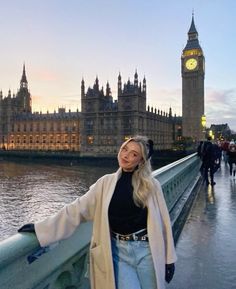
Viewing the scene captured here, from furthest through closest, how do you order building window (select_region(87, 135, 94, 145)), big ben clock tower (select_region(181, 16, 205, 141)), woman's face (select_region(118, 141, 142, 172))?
big ben clock tower (select_region(181, 16, 205, 141)) < building window (select_region(87, 135, 94, 145)) < woman's face (select_region(118, 141, 142, 172))

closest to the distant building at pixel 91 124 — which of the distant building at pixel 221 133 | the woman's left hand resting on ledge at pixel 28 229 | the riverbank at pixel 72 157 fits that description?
the riverbank at pixel 72 157

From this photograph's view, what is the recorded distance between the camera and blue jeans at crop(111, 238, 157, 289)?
8.29 feet

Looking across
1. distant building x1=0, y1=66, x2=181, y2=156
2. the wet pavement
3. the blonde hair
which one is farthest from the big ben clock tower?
the blonde hair

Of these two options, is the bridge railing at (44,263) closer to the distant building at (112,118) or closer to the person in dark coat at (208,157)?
the person in dark coat at (208,157)

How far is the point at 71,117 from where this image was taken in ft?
368

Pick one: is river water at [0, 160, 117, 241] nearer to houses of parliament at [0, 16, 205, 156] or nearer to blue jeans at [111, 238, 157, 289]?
blue jeans at [111, 238, 157, 289]

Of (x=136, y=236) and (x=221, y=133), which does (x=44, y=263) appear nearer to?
(x=136, y=236)

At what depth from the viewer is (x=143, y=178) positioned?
106 inches

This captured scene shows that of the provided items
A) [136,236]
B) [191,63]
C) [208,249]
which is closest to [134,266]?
[136,236]

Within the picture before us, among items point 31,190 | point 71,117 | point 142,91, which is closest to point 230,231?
point 31,190

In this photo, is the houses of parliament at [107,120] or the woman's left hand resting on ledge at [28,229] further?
the houses of parliament at [107,120]

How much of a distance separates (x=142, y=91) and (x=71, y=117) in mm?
29272

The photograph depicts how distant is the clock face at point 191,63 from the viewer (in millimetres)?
106738

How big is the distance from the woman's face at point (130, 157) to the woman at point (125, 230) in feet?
0.24
